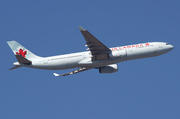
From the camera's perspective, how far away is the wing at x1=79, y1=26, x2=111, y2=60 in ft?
140

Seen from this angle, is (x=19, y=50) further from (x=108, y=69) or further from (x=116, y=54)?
(x=116, y=54)

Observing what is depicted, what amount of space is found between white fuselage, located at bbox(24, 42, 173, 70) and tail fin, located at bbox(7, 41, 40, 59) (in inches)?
78.4

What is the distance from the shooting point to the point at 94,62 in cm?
4656

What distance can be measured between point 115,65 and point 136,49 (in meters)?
7.01

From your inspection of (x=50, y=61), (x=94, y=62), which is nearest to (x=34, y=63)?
(x=50, y=61)

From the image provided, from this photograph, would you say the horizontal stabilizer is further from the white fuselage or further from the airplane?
the white fuselage

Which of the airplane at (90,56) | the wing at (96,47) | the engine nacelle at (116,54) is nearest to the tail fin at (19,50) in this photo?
the airplane at (90,56)

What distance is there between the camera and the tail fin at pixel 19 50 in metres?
47.5

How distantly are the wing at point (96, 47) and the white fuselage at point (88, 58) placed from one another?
87 centimetres

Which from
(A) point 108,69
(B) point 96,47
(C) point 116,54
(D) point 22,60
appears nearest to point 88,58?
(B) point 96,47

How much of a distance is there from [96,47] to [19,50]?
14.3m

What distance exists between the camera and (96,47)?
1773 inches

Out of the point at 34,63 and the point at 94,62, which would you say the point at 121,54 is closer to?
the point at 94,62

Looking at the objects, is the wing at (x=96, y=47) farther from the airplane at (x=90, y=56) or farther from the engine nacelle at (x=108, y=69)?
the engine nacelle at (x=108, y=69)
